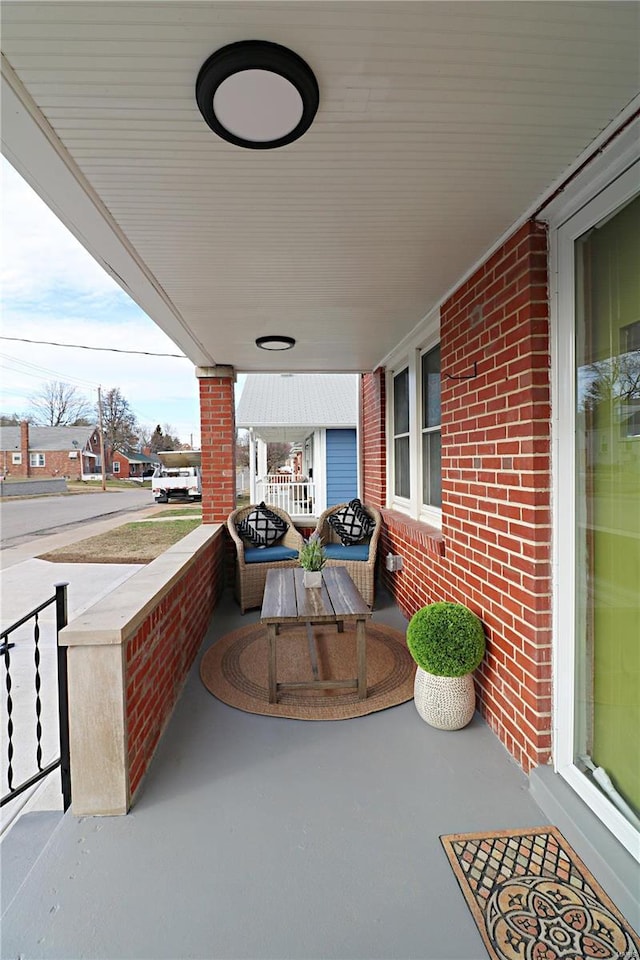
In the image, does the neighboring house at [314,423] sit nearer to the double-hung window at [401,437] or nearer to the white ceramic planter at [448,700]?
the double-hung window at [401,437]

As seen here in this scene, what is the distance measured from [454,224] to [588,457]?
1163 mm

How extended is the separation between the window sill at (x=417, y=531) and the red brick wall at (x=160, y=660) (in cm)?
168

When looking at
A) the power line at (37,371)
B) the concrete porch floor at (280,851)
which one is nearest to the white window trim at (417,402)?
the concrete porch floor at (280,851)

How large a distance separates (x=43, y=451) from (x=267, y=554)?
3619cm

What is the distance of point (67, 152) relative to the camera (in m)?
1.46

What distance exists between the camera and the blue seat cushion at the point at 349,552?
444 cm

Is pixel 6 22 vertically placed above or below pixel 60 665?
above

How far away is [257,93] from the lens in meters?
1.20

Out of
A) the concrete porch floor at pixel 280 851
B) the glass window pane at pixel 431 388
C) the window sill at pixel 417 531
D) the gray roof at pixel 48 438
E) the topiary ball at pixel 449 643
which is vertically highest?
the gray roof at pixel 48 438

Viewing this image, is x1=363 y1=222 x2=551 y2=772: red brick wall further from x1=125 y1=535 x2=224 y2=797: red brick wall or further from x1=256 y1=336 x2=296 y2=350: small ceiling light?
x1=125 y1=535 x2=224 y2=797: red brick wall

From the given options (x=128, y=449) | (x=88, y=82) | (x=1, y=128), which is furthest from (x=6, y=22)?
(x=128, y=449)

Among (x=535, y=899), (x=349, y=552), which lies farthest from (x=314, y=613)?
(x=349, y=552)

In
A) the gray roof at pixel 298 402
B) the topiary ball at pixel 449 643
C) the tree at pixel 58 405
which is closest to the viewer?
the topiary ball at pixel 449 643

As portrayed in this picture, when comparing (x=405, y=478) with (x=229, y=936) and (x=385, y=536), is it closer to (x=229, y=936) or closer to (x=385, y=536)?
(x=385, y=536)
